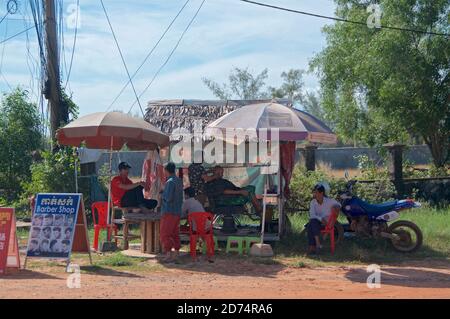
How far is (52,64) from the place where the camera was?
56.0 feet

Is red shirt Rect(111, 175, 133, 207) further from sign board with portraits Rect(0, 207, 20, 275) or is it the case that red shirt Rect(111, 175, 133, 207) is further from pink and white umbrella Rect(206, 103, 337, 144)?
sign board with portraits Rect(0, 207, 20, 275)

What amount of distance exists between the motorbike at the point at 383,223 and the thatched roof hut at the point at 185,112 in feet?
13.8

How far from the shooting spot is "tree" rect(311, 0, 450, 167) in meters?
19.8

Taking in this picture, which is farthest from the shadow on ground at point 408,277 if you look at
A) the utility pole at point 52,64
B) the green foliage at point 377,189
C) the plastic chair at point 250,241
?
the utility pole at point 52,64

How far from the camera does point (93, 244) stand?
→ 1359cm

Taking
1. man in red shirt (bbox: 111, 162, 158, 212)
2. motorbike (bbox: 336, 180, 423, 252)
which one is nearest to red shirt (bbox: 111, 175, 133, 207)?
man in red shirt (bbox: 111, 162, 158, 212)

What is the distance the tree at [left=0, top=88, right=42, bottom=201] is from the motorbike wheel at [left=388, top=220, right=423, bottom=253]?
1120 cm

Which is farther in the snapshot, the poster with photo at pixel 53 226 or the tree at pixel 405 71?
the tree at pixel 405 71

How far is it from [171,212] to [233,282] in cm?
217

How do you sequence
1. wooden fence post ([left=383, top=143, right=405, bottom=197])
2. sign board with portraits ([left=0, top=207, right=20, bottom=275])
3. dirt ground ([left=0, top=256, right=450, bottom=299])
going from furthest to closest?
1. wooden fence post ([left=383, top=143, right=405, bottom=197])
2. sign board with portraits ([left=0, top=207, right=20, bottom=275])
3. dirt ground ([left=0, top=256, right=450, bottom=299])

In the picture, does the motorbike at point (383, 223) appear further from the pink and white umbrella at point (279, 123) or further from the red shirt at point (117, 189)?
the red shirt at point (117, 189)

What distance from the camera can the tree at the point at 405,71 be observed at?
1981 centimetres

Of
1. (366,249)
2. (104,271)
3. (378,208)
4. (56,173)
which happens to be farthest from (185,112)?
(104,271)
